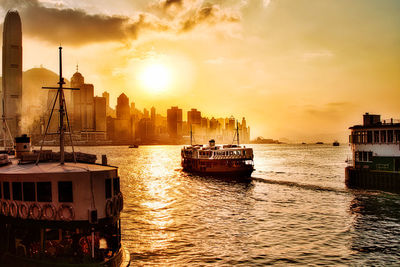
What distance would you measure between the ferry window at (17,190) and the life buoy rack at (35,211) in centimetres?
138

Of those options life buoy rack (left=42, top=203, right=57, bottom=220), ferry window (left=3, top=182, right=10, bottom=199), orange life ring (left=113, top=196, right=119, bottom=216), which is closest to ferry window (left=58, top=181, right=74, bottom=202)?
life buoy rack (left=42, top=203, right=57, bottom=220)

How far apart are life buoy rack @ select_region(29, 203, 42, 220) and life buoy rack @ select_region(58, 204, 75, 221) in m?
1.38

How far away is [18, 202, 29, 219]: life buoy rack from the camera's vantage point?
17406mm

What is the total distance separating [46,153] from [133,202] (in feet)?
93.6

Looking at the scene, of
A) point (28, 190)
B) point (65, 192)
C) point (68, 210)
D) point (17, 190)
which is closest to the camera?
point (68, 210)

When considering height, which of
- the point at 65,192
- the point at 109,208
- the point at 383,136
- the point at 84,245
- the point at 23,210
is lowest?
the point at 84,245

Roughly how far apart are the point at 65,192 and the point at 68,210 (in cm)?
100

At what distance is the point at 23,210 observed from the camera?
1758 centimetres

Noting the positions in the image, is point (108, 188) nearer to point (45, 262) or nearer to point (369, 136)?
point (45, 262)

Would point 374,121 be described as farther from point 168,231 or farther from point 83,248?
point 83,248

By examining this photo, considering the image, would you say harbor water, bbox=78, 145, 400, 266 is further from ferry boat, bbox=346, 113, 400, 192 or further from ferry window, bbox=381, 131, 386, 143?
ferry window, bbox=381, 131, 386, 143

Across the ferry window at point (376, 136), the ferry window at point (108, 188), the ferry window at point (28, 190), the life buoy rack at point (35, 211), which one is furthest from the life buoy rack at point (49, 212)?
the ferry window at point (376, 136)

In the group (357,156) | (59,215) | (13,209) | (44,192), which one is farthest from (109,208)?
(357,156)

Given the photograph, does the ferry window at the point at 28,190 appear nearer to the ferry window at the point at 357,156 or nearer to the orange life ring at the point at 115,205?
the orange life ring at the point at 115,205
